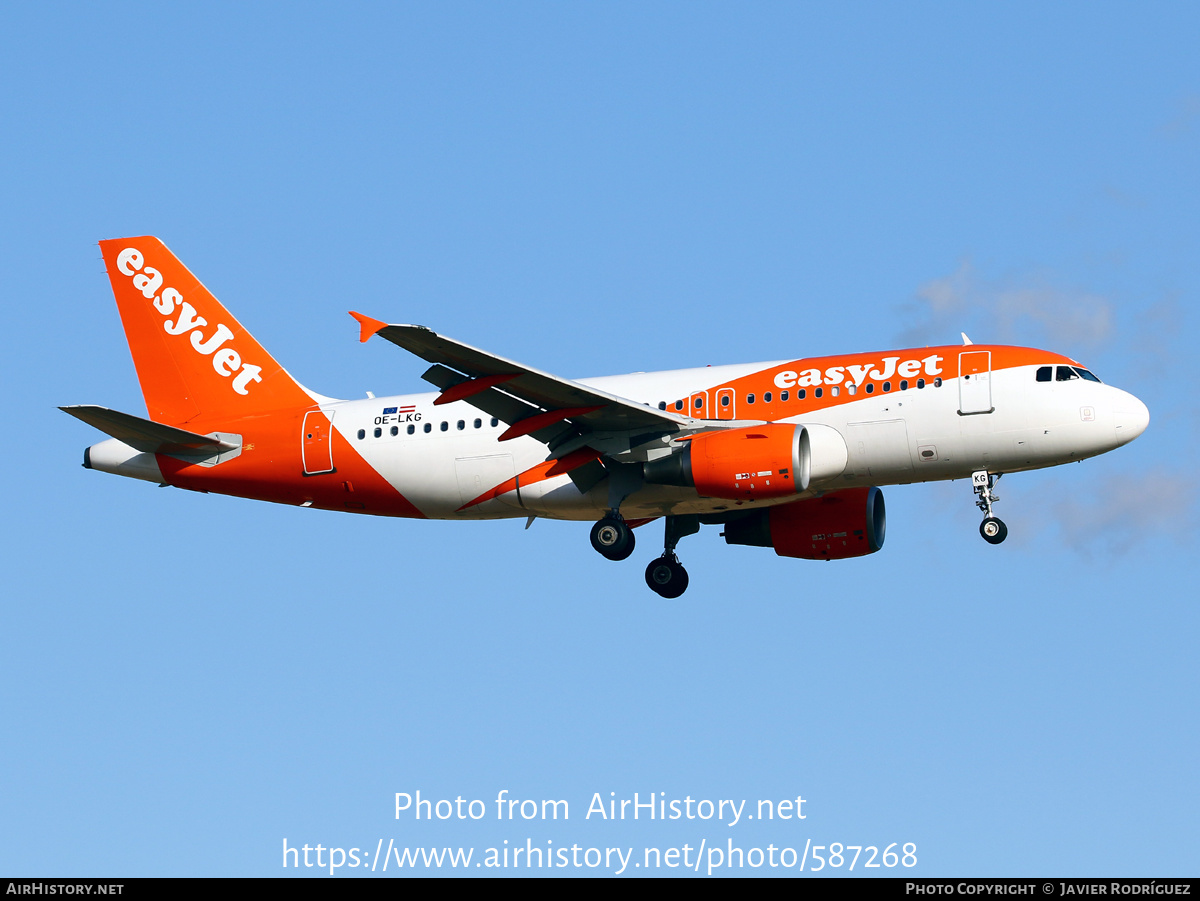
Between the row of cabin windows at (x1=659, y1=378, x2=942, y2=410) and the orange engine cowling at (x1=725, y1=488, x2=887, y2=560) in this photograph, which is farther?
the orange engine cowling at (x1=725, y1=488, x2=887, y2=560)

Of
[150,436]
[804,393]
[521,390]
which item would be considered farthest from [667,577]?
[150,436]

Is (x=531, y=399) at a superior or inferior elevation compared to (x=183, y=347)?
inferior

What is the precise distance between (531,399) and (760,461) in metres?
5.06

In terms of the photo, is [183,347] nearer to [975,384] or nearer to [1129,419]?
[975,384]

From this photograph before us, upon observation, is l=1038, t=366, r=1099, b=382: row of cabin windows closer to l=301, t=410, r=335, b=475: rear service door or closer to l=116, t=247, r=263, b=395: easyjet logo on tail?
l=301, t=410, r=335, b=475: rear service door

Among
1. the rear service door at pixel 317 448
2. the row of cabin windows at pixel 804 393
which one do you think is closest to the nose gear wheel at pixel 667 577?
the row of cabin windows at pixel 804 393

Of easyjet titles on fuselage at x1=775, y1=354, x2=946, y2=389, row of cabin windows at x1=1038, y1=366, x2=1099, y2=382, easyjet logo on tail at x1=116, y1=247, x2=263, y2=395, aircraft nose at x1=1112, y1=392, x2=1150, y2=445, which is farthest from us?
easyjet logo on tail at x1=116, y1=247, x2=263, y2=395

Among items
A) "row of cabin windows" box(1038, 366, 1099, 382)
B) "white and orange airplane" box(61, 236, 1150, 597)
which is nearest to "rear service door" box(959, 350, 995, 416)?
"white and orange airplane" box(61, 236, 1150, 597)

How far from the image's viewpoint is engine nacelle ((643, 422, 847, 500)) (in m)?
34.4

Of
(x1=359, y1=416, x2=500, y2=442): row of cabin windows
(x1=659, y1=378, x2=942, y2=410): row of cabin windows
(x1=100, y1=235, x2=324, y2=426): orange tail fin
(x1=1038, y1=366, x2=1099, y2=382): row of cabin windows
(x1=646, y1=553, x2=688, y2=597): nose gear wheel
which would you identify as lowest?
Answer: (x1=646, y1=553, x2=688, y2=597): nose gear wheel

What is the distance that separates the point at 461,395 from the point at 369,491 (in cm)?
616

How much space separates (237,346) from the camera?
41312mm

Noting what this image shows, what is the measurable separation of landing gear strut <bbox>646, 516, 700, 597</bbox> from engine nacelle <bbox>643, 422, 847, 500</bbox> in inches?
186

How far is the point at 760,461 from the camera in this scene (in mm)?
34500
